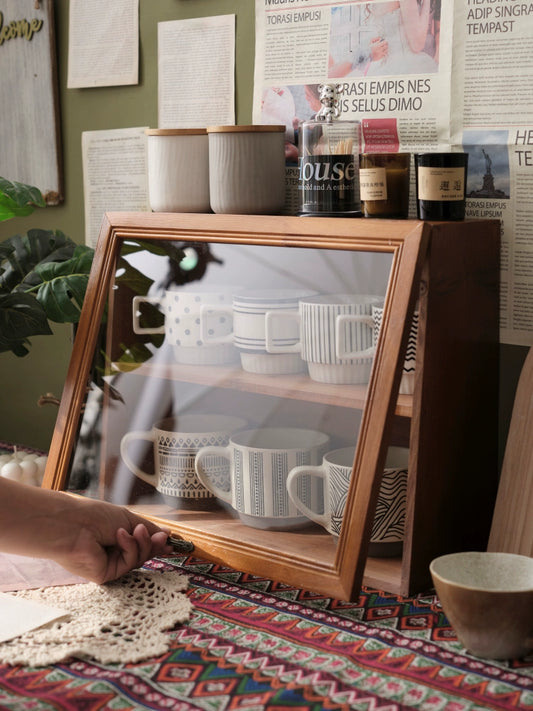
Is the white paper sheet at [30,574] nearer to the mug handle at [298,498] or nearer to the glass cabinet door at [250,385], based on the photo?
the glass cabinet door at [250,385]

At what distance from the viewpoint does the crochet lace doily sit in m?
0.93

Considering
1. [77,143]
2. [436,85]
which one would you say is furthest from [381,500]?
[77,143]

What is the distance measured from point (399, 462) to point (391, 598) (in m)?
0.16

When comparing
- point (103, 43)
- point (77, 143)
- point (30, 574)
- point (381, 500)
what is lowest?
point (30, 574)

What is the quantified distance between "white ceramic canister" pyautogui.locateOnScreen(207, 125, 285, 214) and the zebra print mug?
383 millimetres

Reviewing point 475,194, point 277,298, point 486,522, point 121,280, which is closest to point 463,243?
point 475,194

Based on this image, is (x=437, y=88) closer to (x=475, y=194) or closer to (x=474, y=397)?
(x=475, y=194)

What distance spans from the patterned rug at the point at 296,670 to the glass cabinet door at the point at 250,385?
0.24 feet

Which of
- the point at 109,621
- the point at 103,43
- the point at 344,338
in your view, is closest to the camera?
the point at 109,621

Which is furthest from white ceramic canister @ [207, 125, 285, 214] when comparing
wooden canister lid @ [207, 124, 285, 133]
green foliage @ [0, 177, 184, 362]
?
green foliage @ [0, 177, 184, 362]

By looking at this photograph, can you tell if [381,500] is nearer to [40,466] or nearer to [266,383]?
[266,383]

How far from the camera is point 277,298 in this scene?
1.18 meters

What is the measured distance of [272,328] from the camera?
1188 mm

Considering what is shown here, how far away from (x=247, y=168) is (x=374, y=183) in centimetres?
A: 21
